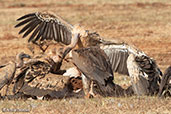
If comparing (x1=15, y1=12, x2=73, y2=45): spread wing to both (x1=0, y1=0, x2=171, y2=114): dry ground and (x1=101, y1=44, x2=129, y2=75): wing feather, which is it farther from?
(x1=101, y1=44, x2=129, y2=75): wing feather

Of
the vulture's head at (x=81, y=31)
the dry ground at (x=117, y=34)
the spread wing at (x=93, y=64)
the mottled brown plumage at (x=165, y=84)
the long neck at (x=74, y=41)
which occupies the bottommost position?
the dry ground at (x=117, y=34)

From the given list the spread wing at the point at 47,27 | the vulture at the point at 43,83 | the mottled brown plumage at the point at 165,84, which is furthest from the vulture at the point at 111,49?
the vulture at the point at 43,83

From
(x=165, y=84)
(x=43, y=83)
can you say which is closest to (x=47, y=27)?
(x=43, y=83)

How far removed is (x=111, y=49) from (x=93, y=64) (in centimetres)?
114

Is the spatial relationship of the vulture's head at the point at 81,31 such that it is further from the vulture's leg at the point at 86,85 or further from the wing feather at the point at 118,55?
the vulture's leg at the point at 86,85

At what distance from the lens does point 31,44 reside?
538 inches

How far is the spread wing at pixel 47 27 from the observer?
31.9 ft

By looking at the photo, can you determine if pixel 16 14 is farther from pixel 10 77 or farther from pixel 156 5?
pixel 10 77

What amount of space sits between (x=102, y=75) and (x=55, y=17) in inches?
117

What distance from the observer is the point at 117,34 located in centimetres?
1631

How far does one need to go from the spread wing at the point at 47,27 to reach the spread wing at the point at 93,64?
8.05ft

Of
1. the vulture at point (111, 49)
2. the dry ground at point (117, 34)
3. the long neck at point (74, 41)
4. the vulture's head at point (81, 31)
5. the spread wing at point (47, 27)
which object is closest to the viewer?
the dry ground at point (117, 34)

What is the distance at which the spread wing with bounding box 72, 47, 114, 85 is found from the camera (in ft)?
23.0

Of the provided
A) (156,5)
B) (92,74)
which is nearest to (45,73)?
(92,74)
